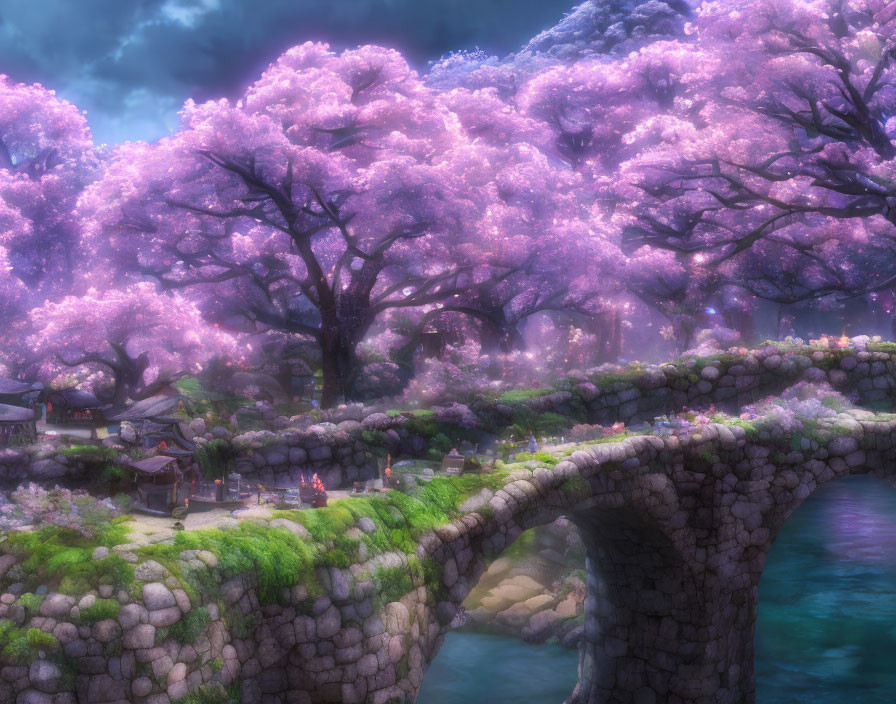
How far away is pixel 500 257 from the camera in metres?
19.5

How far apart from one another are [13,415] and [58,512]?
13.7ft

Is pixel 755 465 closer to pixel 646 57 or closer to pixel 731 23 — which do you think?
pixel 731 23

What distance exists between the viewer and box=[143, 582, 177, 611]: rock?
6.27 m

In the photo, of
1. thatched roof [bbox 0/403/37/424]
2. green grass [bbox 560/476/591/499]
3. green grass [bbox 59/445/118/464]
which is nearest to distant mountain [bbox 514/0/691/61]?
green grass [bbox 560/476/591/499]

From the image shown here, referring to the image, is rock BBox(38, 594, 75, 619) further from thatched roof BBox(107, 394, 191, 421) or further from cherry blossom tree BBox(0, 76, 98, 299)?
cherry blossom tree BBox(0, 76, 98, 299)

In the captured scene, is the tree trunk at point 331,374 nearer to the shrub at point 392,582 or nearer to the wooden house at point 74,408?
the wooden house at point 74,408

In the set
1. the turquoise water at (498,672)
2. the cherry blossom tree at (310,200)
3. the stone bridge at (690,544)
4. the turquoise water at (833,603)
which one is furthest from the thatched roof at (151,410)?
the turquoise water at (833,603)

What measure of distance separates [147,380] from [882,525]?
65.9ft

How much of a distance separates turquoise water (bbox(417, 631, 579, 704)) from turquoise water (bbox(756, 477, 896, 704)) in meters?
3.84

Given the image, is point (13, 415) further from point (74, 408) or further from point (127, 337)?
point (127, 337)

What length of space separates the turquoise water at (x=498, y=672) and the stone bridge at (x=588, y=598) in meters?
1.56

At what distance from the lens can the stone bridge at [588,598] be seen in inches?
243

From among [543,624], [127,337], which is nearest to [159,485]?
[127,337]

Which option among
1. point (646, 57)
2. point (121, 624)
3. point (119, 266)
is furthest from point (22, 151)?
point (121, 624)
